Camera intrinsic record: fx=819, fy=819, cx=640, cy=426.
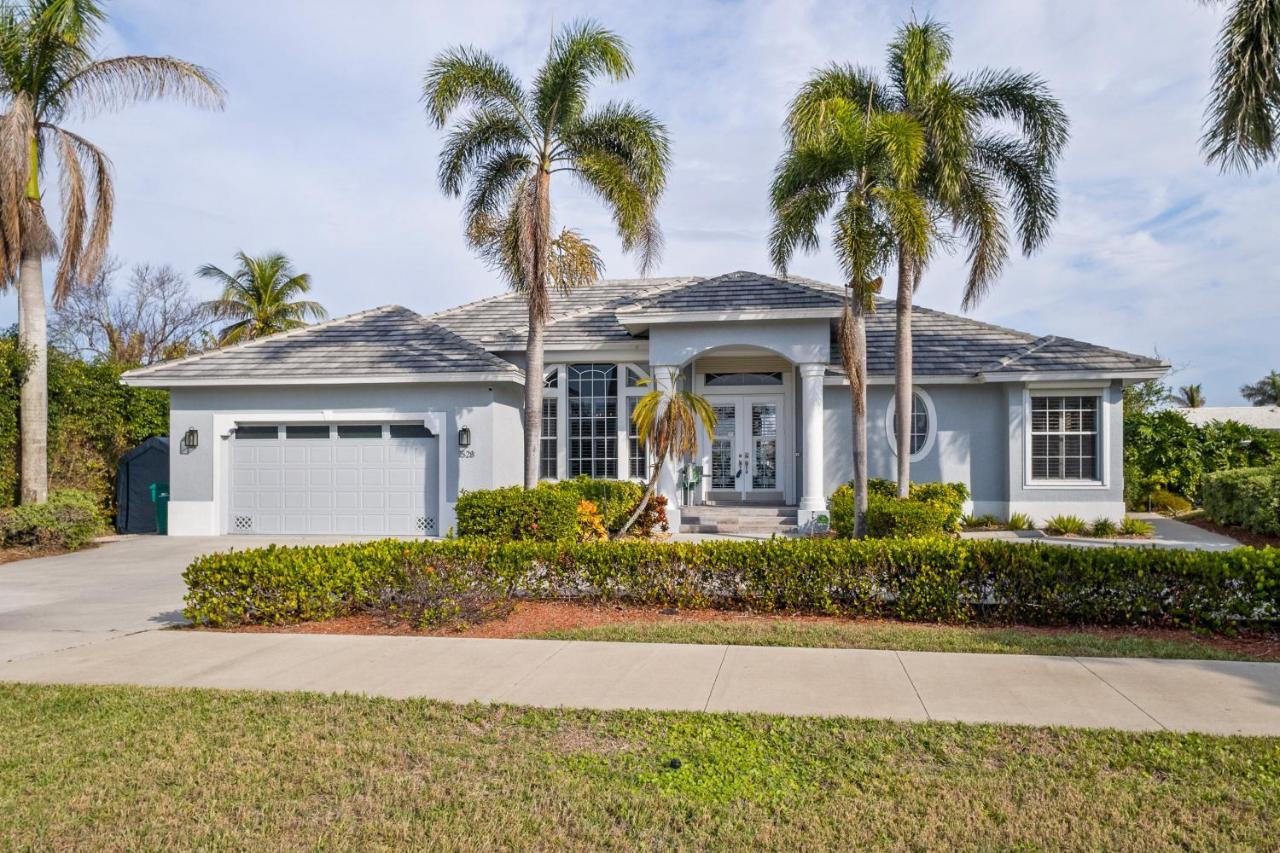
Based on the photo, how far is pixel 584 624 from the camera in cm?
827

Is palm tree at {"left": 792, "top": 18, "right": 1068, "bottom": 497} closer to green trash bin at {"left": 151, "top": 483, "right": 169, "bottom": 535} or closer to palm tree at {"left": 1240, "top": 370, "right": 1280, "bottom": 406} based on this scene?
green trash bin at {"left": 151, "top": 483, "right": 169, "bottom": 535}

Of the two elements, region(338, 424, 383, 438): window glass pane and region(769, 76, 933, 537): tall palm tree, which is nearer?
region(769, 76, 933, 537): tall palm tree

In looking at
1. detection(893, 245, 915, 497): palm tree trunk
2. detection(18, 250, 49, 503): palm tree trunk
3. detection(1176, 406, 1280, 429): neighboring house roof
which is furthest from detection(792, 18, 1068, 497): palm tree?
detection(1176, 406, 1280, 429): neighboring house roof

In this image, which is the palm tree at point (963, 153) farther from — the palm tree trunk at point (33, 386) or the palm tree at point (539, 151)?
the palm tree trunk at point (33, 386)

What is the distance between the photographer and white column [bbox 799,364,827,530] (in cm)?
1571

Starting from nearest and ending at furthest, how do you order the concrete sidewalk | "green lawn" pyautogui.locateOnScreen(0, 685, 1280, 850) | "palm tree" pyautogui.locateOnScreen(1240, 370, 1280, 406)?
1. "green lawn" pyautogui.locateOnScreen(0, 685, 1280, 850)
2. the concrete sidewalk
3. "palm tree" pyautogui.locateOnScreen(1240, 370, 1280, 406)

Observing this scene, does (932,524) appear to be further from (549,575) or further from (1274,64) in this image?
(1274,64)

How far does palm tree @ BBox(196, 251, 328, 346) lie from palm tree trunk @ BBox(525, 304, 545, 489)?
1924 cm

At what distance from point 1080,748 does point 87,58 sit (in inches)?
719

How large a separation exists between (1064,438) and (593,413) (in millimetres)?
9652

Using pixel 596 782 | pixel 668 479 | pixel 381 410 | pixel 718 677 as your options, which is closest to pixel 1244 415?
pixel 668 479

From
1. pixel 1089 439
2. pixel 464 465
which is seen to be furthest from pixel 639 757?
pixel 1089 439

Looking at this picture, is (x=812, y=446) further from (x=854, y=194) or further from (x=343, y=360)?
(x=343, y=360)

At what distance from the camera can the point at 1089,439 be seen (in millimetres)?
16547
